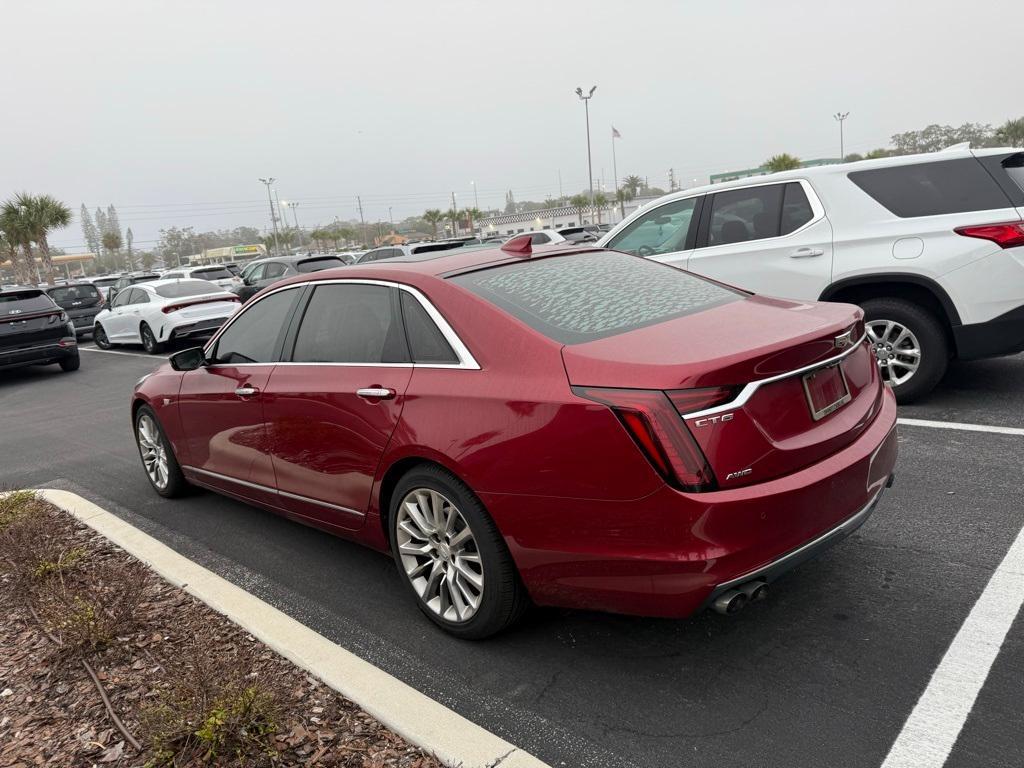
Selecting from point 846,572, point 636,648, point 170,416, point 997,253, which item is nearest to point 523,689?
point 636,648

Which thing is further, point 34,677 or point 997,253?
point 997,253

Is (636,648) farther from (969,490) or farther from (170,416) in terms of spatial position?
(170,416)

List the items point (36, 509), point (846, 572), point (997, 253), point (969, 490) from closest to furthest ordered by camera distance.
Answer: point (846, 572) → point (969, 490) → point (36, 509) → point (997, 253)

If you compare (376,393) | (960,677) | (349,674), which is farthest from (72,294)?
(960,677)

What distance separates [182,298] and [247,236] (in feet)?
524

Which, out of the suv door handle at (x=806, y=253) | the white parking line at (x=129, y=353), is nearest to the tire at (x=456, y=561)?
the suv door handle at (x=806, y=253)

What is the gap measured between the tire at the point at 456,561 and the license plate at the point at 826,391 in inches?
50.4

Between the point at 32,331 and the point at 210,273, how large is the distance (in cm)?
1108

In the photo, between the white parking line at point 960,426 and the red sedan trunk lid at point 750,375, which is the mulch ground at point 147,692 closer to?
the red sedan trunk lid at point 750,375

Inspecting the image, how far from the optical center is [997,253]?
5352 mm

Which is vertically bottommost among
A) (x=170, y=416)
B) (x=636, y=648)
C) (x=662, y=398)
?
(x=636, y=648)

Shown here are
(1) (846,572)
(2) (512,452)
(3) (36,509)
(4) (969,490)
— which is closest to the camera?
(2) (512,452)

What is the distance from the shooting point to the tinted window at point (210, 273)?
23.7 m

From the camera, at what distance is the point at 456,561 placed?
318cm
